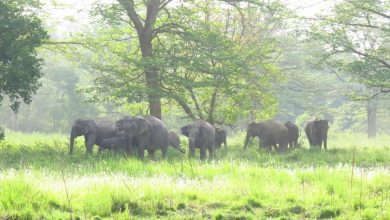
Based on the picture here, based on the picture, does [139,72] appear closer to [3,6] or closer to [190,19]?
[190,19]

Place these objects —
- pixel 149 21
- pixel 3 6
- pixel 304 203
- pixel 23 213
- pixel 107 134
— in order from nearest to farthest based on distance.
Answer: pixel 23 213, pixel 304 203, pixel 3 6, pixel 107 134, pixel 149 21

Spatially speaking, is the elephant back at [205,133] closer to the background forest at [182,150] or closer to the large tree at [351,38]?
the background forest at [182,150]

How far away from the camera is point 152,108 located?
2202 centimetres

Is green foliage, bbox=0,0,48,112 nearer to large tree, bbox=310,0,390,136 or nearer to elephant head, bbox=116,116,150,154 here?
elephant head, bbox=116,116,150,154

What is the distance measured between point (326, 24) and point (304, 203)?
19.1m

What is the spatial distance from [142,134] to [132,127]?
52 centimetres

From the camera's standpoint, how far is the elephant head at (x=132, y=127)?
16188 mm

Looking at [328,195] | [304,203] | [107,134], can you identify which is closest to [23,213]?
[304,203]

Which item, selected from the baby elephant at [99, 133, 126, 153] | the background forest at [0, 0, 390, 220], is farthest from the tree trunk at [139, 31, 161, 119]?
the baby elephant at [99, 133, 126, 153]

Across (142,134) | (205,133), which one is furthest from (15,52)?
(205,133)

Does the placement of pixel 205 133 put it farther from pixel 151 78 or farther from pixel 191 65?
pixel 151 78

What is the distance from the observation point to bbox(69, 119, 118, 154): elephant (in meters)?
18.3

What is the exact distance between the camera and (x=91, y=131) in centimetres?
1847

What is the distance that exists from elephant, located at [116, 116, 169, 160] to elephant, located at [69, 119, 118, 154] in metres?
1.98
